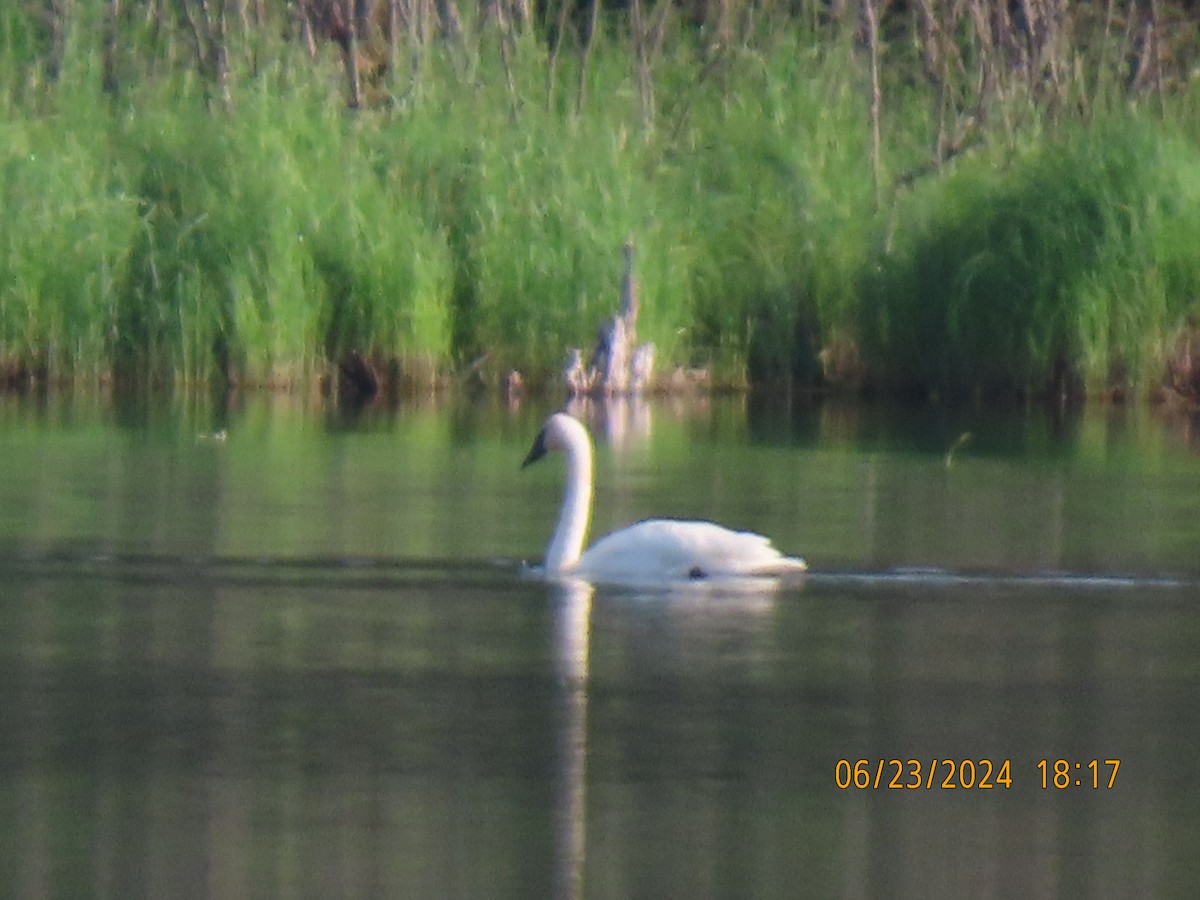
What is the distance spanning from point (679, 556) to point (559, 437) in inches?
61.3

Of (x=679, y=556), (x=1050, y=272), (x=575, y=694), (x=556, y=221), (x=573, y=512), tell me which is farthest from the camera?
(x=556, y=221)

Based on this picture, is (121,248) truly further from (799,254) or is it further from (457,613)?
(457,613)

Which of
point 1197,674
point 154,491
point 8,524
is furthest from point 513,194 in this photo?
point 1197,674

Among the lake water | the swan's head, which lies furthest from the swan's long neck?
the lake water

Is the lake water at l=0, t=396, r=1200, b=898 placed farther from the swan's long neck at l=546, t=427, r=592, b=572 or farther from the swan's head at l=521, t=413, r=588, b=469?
the swan's head at l=521, t=413, r=588, b=469

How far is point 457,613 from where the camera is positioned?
32.3 ft

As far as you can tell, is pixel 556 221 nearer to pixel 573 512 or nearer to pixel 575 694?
pixel 573 512

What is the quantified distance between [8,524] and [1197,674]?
5.47 meters
